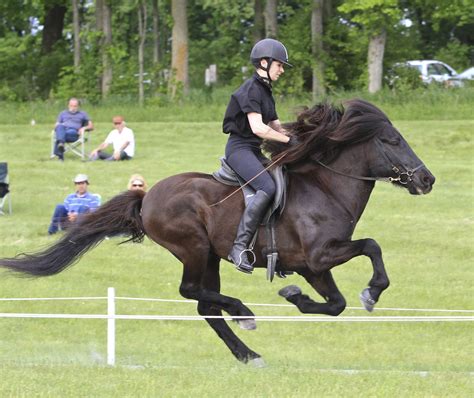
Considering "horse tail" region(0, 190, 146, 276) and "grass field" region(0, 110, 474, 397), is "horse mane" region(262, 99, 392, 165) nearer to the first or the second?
"horse tail" region(0, 190, 146, 276)

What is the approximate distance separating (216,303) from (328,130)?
189cm

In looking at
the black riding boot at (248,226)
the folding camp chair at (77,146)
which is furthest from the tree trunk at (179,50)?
the black riding boot at (248,226)

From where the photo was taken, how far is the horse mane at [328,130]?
31.7 ft

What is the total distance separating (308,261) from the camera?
9.47 metres

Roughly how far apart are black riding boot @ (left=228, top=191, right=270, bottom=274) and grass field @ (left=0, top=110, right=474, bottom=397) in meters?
0.90

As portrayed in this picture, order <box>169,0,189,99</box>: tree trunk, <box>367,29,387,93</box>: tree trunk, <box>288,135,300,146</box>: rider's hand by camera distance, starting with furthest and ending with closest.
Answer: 1. <box>169,0,189,99</box>: tree trunk
2. <box>367,29,387,93</box>: tree trunk
3. <box>288,135,300,146</box>: rider's hand

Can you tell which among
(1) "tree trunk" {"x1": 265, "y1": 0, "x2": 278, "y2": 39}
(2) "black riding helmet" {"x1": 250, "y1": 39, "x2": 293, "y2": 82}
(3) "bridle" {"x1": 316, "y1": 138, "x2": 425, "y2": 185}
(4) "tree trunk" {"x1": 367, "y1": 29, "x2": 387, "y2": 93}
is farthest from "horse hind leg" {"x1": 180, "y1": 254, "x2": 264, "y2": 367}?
(1) "tree trunk" {"x1": 265, "y1": 0, "x2": 278, "y2": 39}

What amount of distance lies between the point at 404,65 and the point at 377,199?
1675 centimetres

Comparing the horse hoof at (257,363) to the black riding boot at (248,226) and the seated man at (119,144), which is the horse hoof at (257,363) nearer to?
the black riding boot at (248,226)

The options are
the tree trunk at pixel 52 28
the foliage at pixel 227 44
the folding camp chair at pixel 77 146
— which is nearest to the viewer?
the folding camp chair at pixel 77 146

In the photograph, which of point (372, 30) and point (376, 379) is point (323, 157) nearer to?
point (376, 379)

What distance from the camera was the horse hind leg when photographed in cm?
1012

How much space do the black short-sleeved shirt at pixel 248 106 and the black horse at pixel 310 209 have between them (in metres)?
0.24

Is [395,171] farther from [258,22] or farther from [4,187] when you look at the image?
[258,22]
